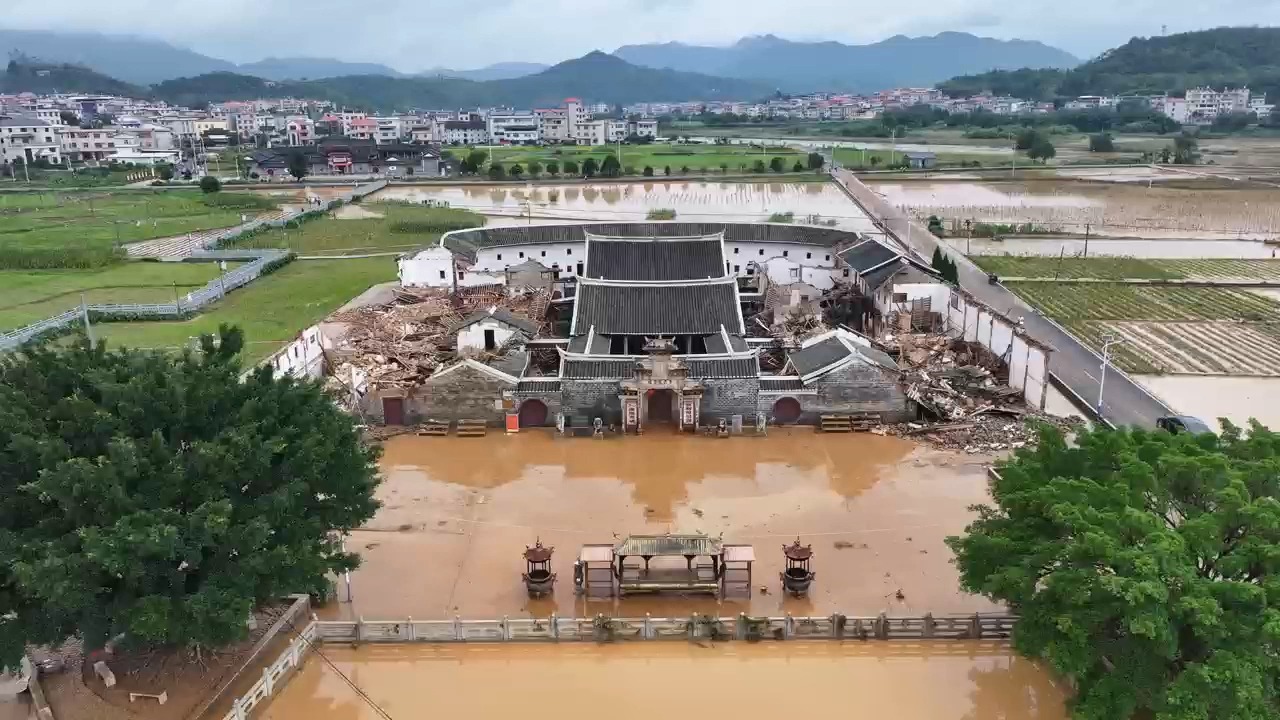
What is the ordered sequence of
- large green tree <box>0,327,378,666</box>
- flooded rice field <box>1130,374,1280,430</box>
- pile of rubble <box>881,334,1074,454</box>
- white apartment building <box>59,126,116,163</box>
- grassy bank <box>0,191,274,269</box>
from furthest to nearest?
white apartment building <box>59,126,116,163</box> → grassy bank <box>0,191,274,269</box> → flooded rice field <box>1130,374,1280,430</box> → pile of rubble <box>881,334,1074,454</box> → large green tree <box>0,327,378,666</box>

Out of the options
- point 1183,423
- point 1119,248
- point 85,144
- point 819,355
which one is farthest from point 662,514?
point 85,144

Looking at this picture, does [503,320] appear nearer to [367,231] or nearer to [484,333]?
[484,333]

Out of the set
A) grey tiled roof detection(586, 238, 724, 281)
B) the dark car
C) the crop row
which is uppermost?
grey tiled roof detection(586, 238, 724, 281)

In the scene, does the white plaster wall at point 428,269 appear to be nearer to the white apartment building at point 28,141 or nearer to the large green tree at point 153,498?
the large green tree at point 153,498

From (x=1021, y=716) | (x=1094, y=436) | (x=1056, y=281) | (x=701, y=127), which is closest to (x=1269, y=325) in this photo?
(x=1056, y=281)

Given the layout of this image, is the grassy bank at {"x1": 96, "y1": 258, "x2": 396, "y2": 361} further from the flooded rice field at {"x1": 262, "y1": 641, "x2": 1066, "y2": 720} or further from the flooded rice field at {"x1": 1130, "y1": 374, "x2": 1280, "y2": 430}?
the flooded rice field at {"x1": 1130, "y1": 374, "x2": 1280, "y2": 430}

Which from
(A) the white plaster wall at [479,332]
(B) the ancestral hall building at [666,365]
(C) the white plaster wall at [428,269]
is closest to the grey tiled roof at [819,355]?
(B) the ancestral hall building at [666,365]

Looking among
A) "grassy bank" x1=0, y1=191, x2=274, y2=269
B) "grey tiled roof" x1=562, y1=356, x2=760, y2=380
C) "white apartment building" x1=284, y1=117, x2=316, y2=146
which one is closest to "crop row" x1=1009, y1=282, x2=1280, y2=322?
"grey tiled roof" x1=562, y1=356, x2=760, y2=380
